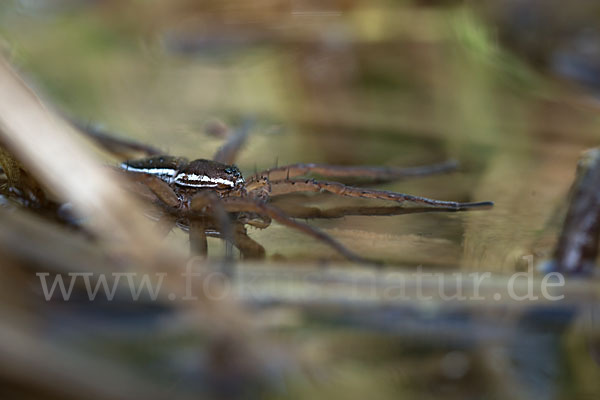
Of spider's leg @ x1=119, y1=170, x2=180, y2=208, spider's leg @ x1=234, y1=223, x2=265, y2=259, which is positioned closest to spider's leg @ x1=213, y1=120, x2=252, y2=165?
spider's leg @ x1=119, y1=170, x2=180, y2=208

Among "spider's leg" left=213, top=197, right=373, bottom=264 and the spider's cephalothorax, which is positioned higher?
the spider's cephalothorax

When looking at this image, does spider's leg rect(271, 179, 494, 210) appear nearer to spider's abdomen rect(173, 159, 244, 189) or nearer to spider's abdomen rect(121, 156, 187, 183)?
spider's abdomen rect(173, 159, 244, 189)

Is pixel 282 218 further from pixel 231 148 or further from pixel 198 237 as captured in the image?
pixel 231 148

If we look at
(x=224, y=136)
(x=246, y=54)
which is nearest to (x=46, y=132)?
(x=224, y=136)

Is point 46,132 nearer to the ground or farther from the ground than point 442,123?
nearer to the ground

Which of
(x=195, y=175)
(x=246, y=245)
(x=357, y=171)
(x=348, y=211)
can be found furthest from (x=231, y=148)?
(x=246, y=245)

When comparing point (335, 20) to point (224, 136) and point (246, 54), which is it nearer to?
point (246, 54)

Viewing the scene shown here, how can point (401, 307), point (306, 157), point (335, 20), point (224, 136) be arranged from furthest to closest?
point (335, 20) < point (224, 136) < point (306, 157) < point (401, 307)
